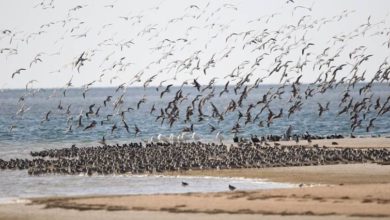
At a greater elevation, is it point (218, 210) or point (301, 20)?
point (301, 20)

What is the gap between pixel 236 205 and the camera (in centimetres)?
3516

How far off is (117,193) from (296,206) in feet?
35.9

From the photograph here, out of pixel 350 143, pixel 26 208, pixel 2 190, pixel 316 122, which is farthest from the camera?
pixel 316 122

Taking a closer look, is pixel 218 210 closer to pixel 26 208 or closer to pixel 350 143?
pixel 26 208

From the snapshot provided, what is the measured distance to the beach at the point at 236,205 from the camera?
3281cm

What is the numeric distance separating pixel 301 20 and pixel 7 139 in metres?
58.3

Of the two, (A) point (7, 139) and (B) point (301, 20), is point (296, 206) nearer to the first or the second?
(B) point (301, 20)

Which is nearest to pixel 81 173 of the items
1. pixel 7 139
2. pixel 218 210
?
pixel 218 210

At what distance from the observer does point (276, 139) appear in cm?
7631

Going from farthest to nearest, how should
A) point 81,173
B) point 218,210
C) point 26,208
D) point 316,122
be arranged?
point 316,122 < point 81,173 < point 26,208 < point 218,210

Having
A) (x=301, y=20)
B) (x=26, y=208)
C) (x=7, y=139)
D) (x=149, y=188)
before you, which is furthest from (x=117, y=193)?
(x=7, y=139)

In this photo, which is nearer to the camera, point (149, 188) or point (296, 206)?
point (296, 206)

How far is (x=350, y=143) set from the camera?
69750mm

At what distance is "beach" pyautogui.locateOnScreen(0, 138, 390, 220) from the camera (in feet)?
108
